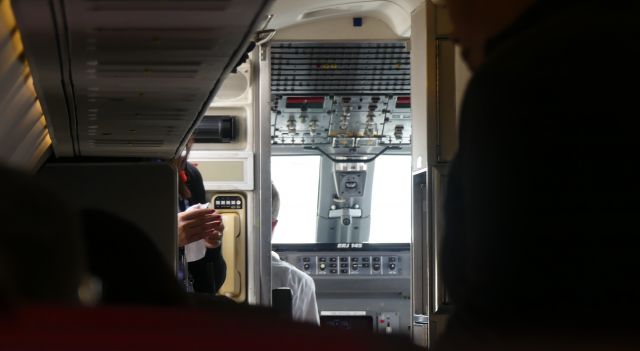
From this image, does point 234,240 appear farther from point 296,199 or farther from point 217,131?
point 296,199

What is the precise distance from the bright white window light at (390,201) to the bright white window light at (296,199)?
768mm

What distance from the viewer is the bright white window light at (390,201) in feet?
37.0

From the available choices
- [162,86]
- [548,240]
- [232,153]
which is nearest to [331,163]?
[232,153]

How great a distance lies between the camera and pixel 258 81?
725 cm

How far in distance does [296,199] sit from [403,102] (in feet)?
8.69

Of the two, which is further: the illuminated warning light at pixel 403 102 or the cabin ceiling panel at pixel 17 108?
the illuminated warning light at pixel 403 102

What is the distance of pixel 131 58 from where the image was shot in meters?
2.21

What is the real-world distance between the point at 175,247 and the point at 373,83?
5497mm

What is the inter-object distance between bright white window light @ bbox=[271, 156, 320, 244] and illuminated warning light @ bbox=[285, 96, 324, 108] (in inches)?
82.4

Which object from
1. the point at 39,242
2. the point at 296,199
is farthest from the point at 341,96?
the point at 39,242

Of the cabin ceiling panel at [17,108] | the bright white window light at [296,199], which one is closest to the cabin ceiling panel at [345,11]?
the bright white window light at [296,199]

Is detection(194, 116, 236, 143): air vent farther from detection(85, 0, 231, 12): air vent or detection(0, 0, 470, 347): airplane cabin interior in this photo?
detection(85, 0, 231, 12): air vent

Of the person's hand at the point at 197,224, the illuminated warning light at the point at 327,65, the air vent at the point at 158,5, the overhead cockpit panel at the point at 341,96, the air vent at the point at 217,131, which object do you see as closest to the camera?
the air vent at the point at 158,5

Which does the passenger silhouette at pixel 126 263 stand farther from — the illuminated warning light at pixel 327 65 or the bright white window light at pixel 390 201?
the bright white window light at pixel 390 201
